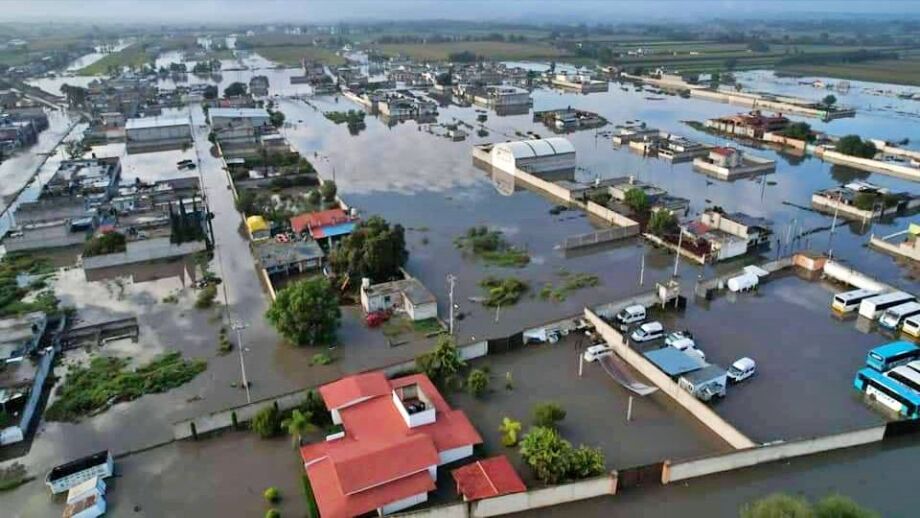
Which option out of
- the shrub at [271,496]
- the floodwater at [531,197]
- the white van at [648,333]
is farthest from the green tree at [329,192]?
the shrub at [271,496]

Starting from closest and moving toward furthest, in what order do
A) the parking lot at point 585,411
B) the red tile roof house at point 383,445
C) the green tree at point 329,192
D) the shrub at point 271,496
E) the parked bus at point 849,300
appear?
1. the red tile roof house at point 383,445
2. the shrub at point 271,496
3. the parking lot at point 585,411
4. the parked bus at point 849,300
5. the green tree at point 329,192

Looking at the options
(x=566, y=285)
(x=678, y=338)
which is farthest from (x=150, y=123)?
(x=678, y=338)

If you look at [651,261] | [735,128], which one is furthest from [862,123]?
[651,261]

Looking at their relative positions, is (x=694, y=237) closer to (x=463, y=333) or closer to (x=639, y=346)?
(x=639, y=346)

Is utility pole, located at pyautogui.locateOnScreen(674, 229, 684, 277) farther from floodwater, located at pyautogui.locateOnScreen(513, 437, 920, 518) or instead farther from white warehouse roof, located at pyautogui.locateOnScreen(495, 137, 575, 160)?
white warehouse roof, located at pyautogui.locateOnScreen(495, 137, 575, 160)

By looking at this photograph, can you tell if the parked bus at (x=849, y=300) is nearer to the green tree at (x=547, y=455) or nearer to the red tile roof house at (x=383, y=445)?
the green tree at (x=547, y=455)
